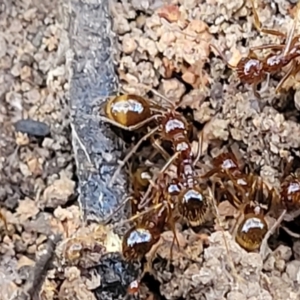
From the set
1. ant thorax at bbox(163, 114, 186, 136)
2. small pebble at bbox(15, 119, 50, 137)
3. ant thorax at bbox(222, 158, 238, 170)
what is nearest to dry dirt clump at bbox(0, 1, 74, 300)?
small pebble at bbox(15, 119, 50, 137)

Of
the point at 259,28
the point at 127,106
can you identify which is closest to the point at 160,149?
the point at 127,106

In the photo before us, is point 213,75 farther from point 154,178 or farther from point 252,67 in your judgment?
point 154,178

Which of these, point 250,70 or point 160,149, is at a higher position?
point 250,70

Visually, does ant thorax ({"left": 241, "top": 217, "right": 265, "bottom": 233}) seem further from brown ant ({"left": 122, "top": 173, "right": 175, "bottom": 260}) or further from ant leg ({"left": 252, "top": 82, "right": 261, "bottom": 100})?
ant leg ({"left": 252, "top": 82, "right": 261, "bottom": 100})

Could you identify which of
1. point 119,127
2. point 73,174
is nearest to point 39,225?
point 73,174

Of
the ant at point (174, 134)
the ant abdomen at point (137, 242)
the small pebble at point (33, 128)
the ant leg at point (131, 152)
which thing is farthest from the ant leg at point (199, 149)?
the small pebble at point (33, 128)

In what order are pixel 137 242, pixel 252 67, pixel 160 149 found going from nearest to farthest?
pixel 137 242 < pixel 252 67 < pixel 160 149

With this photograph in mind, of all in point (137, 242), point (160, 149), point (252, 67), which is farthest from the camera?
point (160, 149)
